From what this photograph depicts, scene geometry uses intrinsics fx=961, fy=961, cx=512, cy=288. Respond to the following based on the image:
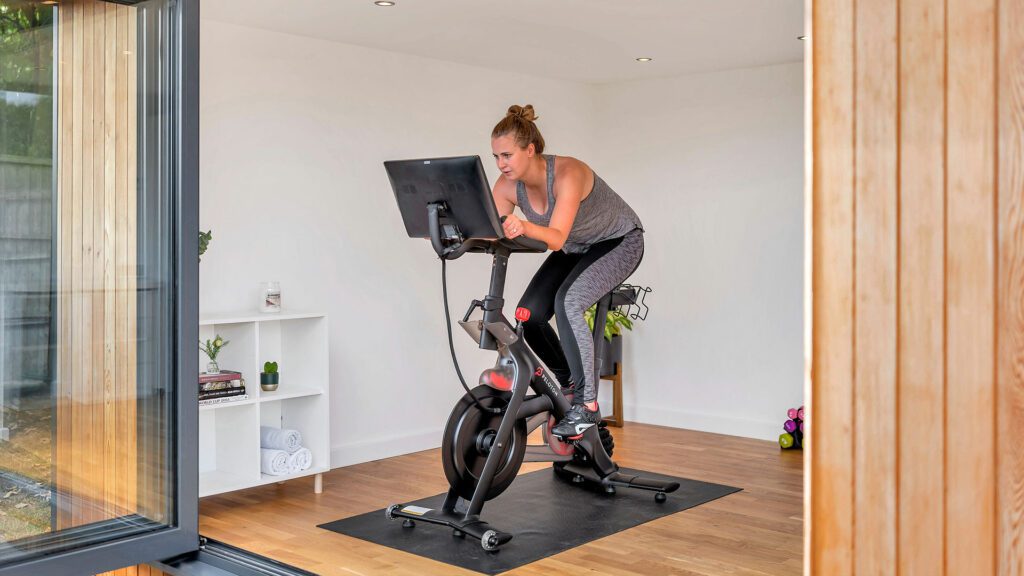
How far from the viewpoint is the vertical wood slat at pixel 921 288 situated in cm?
151

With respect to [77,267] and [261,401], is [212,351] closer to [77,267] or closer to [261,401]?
[261,401]

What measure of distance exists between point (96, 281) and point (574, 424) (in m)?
2.13

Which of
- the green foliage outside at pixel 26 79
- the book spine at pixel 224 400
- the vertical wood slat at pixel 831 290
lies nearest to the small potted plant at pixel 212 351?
the book spine at pixel 224 400

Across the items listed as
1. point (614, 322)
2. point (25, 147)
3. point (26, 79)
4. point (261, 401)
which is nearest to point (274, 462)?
point (261, 401)

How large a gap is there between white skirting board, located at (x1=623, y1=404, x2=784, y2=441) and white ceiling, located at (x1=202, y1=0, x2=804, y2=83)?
2144mm

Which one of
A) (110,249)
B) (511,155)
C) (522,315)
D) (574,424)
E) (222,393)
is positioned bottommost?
(574,424)

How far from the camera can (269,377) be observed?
4.39 metres

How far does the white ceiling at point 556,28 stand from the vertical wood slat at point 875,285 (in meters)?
2.70

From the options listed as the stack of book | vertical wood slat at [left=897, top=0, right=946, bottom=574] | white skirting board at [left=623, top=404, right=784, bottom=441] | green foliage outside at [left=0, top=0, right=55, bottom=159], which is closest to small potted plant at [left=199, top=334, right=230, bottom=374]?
the stack of book

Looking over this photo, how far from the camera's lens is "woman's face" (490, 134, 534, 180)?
12.1ft

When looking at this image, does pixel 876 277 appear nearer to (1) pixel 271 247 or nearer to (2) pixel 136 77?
(2) pixel 136 77

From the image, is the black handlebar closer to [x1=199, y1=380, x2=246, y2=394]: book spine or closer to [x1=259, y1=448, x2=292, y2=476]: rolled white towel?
[x1=199, y1=380, x2=246, y2=394]: book spine

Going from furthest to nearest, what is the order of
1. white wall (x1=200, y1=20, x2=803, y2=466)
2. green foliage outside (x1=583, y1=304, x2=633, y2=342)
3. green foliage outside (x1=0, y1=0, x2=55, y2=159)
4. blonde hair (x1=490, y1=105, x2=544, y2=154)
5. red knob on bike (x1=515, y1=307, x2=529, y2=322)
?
green foliage outside (x1=583, y1=304, x2=633, y2=342)
white wall (x1=200, y1=20, x2=803, y2=466)
red knob on bike (x1=515, y1=307, x2=529, y2=322)
blonde hair (x1=490, y1=105, x2=544, y2=154)
green foliage outside (x1=0, y1=0, x2=55, y2=159)

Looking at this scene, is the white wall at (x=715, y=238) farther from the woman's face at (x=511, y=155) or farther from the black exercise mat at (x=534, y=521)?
the woman's face at (x=511, y=155)
